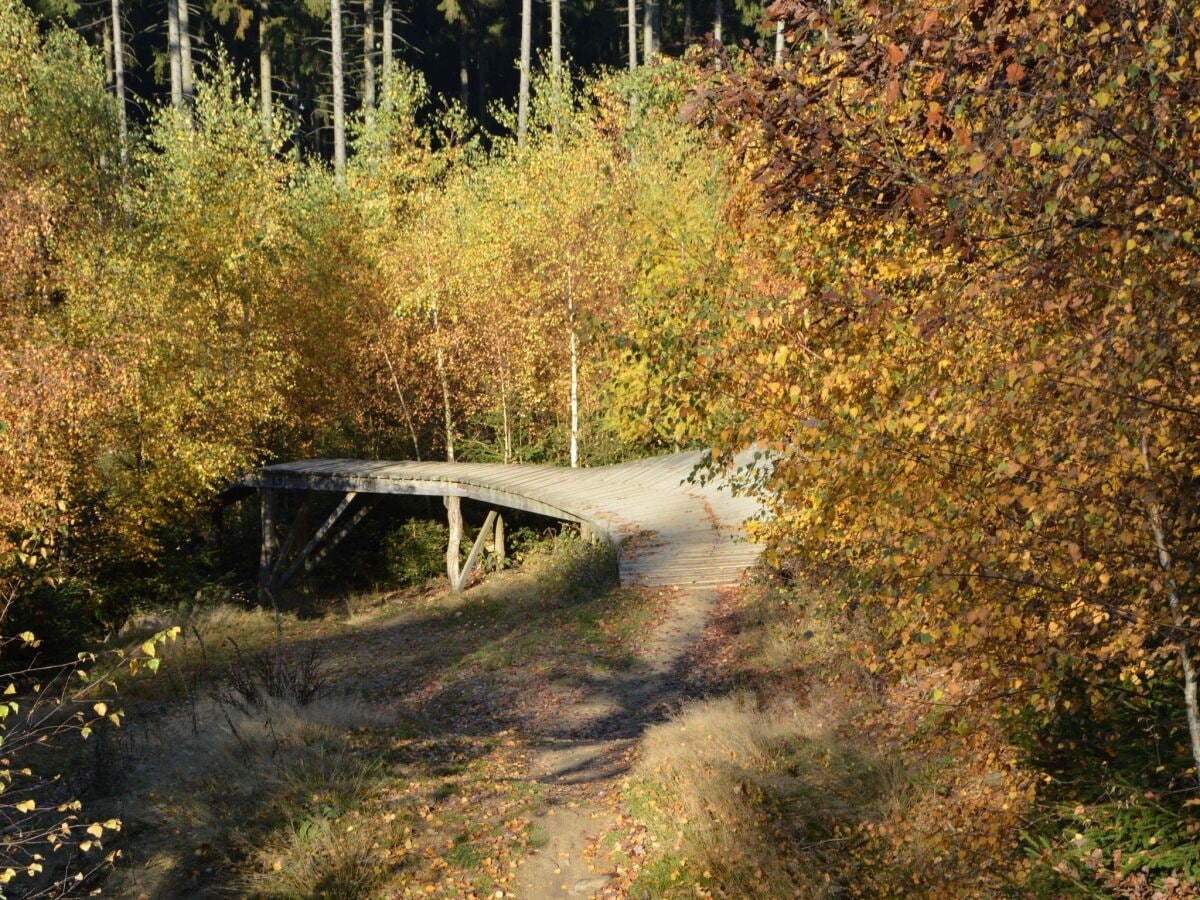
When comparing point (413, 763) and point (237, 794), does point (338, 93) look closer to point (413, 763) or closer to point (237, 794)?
point (413, 763)

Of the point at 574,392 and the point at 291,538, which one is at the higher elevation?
the point at 574,392

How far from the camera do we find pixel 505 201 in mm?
24609

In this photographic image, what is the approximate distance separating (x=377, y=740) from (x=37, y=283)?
11.3m

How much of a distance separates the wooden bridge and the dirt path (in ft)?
2.05

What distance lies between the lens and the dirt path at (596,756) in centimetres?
729

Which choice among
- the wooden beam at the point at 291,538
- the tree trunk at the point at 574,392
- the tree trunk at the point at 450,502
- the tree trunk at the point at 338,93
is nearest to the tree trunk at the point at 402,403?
the tree trunk at the point at 450,502

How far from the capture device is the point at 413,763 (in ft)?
30.0

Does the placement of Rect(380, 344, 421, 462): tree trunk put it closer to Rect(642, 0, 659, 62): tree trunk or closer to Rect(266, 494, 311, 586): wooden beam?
Rect(266, 494, 311, 586): wooden beam

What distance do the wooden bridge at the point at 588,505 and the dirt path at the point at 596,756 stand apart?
62 cm

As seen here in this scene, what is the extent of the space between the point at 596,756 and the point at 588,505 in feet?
23.5

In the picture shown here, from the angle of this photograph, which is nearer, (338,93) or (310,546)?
(310,546)

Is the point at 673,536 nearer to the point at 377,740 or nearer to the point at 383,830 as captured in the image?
the point at 377,740

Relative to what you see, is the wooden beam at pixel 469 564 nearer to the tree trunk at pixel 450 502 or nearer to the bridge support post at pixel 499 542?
the tree trunk at pixel 450 502

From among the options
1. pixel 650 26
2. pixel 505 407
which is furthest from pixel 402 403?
pixel 650 26
